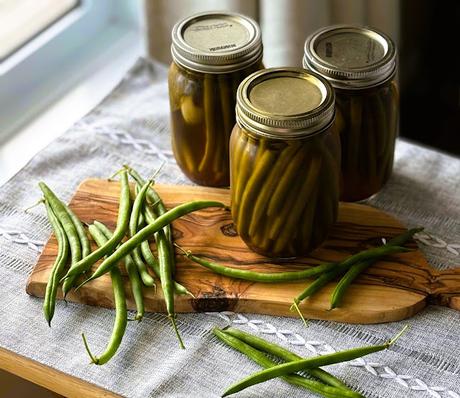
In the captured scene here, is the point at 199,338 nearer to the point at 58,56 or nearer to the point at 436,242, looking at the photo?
the point at 436,242

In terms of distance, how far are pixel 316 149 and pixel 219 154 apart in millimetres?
237

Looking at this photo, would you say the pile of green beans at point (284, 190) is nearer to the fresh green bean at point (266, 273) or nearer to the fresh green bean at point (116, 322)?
the fresh green bean at point (266, 273)

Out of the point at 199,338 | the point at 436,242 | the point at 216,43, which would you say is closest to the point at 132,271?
the point at 199,338

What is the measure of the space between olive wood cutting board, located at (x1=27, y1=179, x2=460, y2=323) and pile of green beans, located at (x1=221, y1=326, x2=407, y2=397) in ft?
0.18

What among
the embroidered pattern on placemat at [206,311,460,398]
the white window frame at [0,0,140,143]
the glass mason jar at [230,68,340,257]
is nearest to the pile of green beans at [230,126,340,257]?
the glass mason jar at [230,68,340,257]

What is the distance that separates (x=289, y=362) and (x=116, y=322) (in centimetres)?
24

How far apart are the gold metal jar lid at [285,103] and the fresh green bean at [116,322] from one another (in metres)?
0.27

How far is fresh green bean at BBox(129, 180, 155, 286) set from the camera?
1.20 m

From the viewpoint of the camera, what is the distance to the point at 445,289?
120 centimetres

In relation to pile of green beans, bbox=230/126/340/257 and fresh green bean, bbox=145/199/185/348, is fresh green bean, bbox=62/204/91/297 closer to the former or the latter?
fresh green bean, bbox=145/199/185/348

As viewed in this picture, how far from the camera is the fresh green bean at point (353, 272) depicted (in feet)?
3.88

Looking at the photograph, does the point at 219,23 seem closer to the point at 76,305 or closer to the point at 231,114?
the point at 231,114

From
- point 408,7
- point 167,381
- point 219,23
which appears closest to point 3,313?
point 167,381

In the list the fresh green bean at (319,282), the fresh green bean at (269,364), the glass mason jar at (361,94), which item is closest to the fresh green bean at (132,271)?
the fresh green bean at (269,364)
